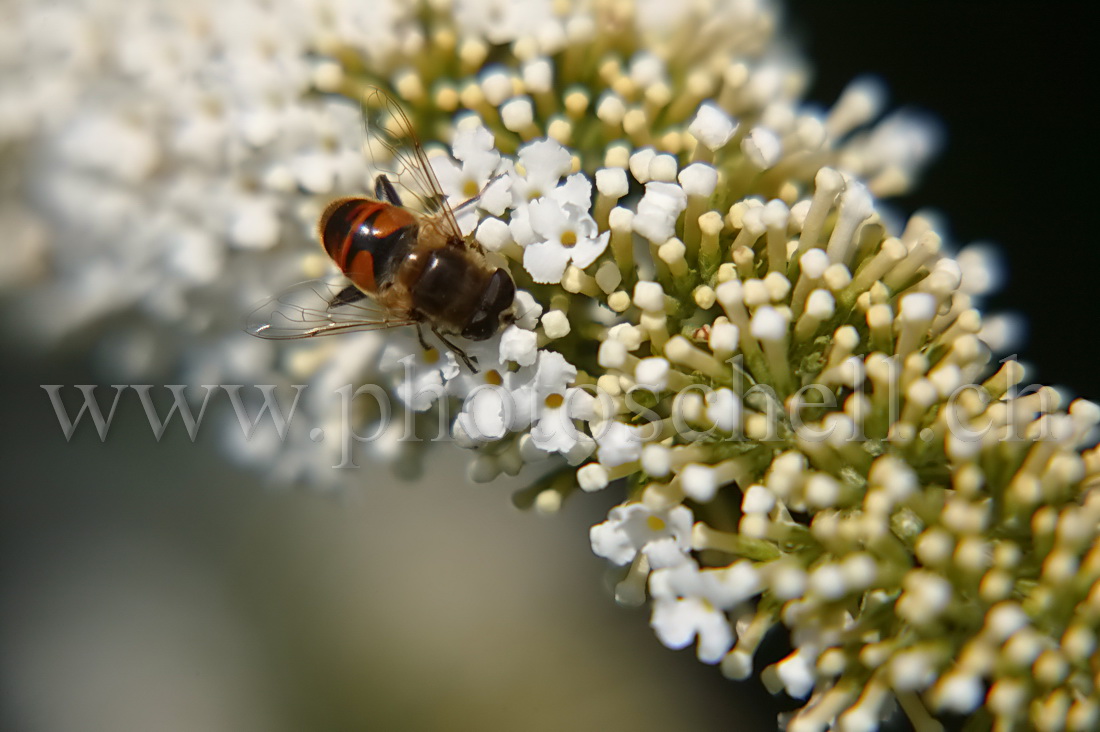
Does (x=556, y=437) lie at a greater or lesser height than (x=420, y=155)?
lesser

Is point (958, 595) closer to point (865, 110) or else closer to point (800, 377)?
point (800, 377)

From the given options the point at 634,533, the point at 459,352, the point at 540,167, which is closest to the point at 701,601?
the point at 634,533

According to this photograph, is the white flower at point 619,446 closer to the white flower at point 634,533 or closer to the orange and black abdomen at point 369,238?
the white flower at point 634,533

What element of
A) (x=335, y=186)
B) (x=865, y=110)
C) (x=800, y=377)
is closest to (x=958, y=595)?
(x=800, y=377)

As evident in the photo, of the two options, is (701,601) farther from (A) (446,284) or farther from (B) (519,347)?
(A) (446,284)

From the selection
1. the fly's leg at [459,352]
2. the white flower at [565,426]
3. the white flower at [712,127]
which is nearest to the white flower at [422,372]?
the fly's leg at [459,352]

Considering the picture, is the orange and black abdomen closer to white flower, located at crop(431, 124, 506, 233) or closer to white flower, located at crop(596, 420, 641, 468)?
white flower, located at crop(431, 124, 506, 233)
